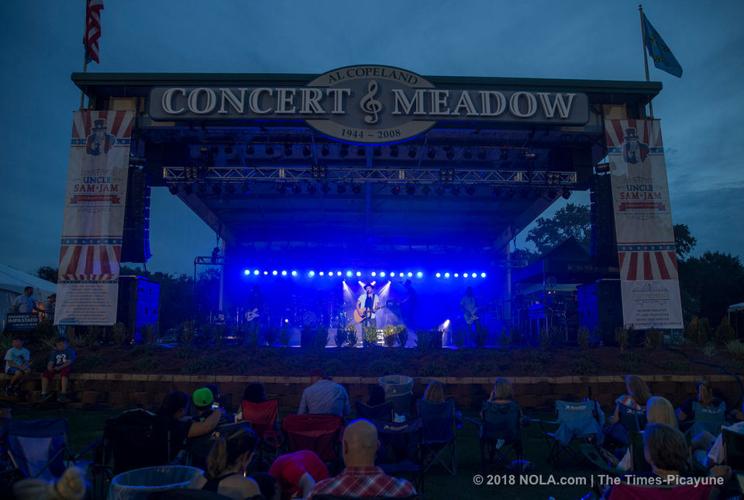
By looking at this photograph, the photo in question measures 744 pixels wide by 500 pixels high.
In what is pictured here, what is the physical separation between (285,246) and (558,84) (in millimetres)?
13316

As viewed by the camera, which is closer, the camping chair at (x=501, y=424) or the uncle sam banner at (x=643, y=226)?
the camping chair at (x=501, y=424)

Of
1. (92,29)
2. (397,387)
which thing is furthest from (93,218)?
(397,387)

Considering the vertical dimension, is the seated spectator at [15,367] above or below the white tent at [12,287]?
below

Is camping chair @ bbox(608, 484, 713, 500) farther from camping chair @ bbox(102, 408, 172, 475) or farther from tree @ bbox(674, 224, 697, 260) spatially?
tree @ bbox(674, 224, 697, 260)

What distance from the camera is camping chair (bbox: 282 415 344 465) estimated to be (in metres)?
4.31

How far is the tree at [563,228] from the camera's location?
39.7m

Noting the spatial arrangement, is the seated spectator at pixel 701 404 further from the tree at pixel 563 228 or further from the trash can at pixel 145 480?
the tree at pixel 563 228

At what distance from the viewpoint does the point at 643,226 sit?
11648 mm

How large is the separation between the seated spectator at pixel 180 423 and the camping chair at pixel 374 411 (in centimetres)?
165

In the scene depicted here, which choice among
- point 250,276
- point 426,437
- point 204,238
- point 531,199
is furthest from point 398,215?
point 204,238

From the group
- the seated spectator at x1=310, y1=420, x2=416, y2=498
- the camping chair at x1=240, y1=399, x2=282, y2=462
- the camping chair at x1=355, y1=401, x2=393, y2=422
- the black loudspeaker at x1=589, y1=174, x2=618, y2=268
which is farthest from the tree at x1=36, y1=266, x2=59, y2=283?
the seated spectator at x1=310, y1=420, x2=416, y2=498

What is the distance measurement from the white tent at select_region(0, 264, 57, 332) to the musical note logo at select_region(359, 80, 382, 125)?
40.8ft

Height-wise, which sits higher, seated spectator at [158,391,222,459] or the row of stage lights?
the row of stage lights

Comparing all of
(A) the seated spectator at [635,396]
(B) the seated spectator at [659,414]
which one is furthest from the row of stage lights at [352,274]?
(B) the seated spectator at [659,414]
